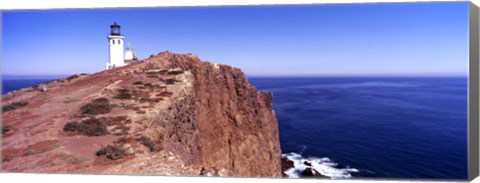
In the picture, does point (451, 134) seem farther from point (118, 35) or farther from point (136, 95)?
point (118, 35)

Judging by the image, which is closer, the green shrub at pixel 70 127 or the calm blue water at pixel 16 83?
the green shrub at pixel 70 127

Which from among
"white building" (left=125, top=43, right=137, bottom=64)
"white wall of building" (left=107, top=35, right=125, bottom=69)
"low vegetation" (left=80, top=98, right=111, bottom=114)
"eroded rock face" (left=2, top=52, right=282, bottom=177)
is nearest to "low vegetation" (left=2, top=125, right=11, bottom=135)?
"eroded rock face" (left=2, top=52, right=282, bottom=177)

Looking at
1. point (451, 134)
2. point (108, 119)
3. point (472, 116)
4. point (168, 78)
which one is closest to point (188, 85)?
point (168, 78)

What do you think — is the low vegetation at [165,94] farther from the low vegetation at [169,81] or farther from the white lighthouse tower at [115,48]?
the white lighthouse tower at [115,48]

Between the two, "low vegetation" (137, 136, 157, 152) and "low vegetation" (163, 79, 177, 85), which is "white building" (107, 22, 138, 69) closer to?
"low vegetation" (163, 79, 177, 85)

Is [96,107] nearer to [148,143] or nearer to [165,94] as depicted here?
[165,94]

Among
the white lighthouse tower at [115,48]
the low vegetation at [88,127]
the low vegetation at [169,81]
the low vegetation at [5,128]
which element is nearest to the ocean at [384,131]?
the low vegetation at [5,128]
